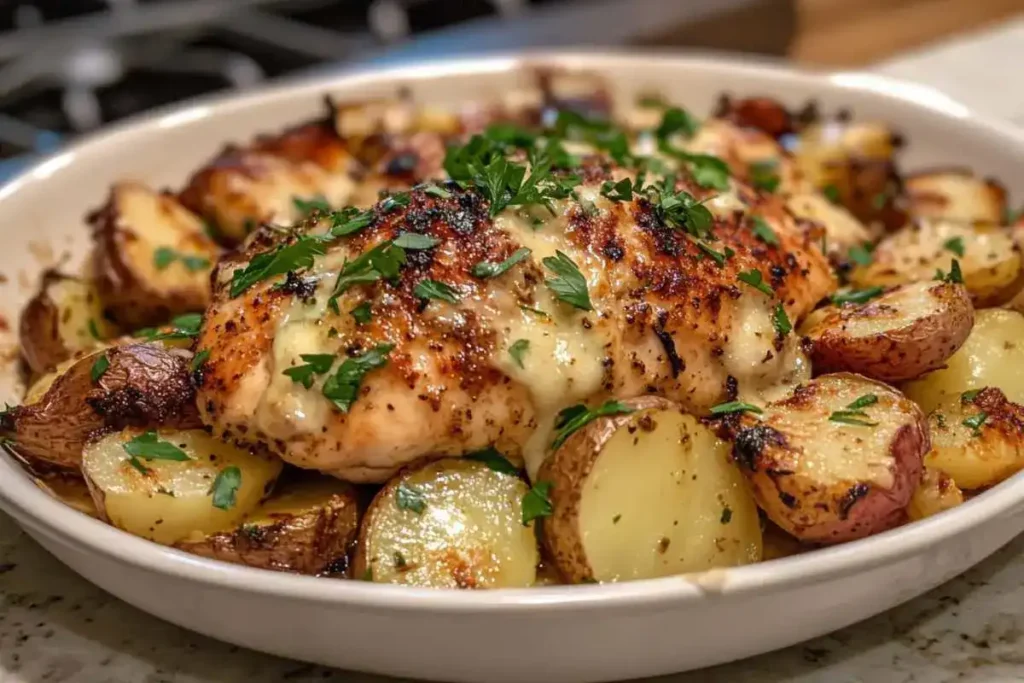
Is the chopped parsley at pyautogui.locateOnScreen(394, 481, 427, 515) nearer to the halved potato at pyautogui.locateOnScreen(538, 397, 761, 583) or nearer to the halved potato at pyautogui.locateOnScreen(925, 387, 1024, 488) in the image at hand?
the halved potato at pyautogui.locateOnScreen(538, 397, 761, 583)

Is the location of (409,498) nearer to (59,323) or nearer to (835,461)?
(835,461)

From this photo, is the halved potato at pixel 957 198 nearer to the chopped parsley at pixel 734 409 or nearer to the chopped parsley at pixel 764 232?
the chopped parsley at pixel 764 232

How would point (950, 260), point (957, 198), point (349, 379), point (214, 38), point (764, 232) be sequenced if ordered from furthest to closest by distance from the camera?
point (214, 38), point (957, 198), point (950, 260), point (764, 232), point (349, 379)

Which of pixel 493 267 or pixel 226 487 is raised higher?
pixel 493 267

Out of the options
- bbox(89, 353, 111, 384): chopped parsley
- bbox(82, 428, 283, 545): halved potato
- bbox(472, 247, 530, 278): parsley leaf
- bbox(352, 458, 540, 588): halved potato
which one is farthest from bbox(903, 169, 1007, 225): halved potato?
bbox(89, 353, 111, 384): chopped parsley

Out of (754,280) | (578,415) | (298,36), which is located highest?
(298,36)

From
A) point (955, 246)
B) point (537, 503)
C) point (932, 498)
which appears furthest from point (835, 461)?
point (955, 246)

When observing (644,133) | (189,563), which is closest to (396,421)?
(189,563)
